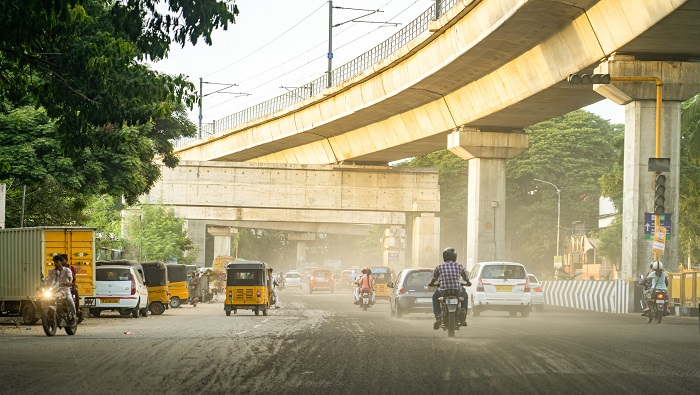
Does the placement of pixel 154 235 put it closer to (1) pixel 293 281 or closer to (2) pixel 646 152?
(1) pixel 293 281

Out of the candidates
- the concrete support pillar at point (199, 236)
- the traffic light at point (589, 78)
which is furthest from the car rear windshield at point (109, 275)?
the concrete support pillar at point (199, 236)

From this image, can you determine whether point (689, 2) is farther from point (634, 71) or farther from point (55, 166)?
point (55, 166)

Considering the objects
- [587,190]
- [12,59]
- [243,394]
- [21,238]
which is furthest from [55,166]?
[587,190]

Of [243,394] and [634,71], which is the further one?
[634,71]

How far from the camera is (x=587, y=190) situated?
94.1 metres

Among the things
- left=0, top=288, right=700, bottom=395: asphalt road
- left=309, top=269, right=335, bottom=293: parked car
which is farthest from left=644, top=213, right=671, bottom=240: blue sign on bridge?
left=309, top=269, right=335, bottom=293: parked car

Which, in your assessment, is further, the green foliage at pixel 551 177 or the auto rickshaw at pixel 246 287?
the green foliage at pixel 551 177

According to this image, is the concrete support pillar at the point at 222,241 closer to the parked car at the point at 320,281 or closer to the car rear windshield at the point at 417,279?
the parked car at the point at 320,281

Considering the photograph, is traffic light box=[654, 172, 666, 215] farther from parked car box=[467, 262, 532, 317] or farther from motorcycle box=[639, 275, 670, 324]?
motorcycle box=[639, 275, 670, 324]

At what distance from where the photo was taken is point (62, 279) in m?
23.5

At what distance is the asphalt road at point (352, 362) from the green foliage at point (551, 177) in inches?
2724

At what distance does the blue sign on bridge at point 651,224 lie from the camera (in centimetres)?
3259

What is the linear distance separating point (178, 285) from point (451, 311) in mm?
27951

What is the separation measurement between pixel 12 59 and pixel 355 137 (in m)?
34.8
